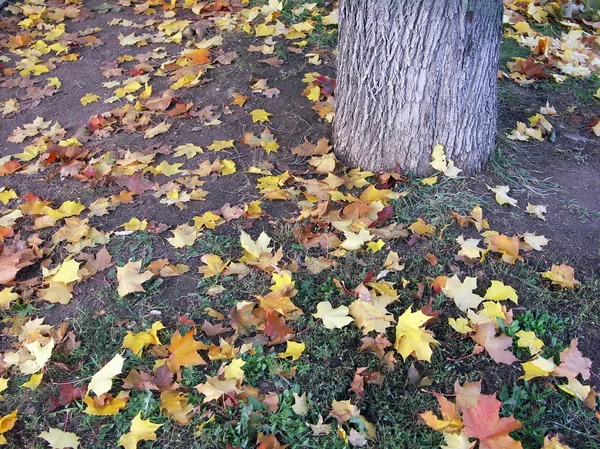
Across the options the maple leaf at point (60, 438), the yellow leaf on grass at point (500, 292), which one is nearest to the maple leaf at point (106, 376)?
the maple leaf at point (60, 438)

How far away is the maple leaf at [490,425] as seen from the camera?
1885mm

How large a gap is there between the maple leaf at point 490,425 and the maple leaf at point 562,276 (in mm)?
837

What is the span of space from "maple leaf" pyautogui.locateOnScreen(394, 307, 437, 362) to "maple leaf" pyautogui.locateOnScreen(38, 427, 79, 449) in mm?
1279

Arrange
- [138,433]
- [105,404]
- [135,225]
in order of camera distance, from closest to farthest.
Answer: [138,433] → [105,404] → [135,225]

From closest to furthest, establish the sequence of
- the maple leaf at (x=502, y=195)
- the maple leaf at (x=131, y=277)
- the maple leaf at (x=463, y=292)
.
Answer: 1. the maple leaf at (x=463, y=292)
2. the maple leaf at (x=131, y=277)
3. the maple leaf at (x=502, y=195)

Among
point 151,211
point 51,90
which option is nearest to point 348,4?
point 151,211

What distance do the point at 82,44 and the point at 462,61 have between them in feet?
11.8

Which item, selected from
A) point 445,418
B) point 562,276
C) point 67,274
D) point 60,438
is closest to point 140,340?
point 60,438

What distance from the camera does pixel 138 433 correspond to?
2.02 meters

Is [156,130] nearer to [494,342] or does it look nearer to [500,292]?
[500,292]

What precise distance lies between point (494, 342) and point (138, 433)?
1436mm

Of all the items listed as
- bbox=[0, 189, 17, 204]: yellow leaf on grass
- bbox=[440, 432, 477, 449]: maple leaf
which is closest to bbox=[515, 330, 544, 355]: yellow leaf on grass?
bbox=[440, 432, 477, 449]: maple leaf

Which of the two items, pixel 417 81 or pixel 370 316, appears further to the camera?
pixel 417 81

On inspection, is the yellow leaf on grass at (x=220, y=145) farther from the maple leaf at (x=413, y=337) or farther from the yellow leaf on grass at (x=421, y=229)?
the maple leaf at (x=413, y=337)
